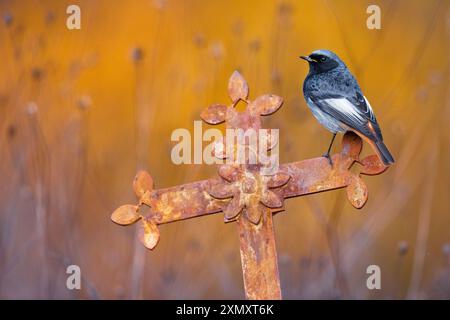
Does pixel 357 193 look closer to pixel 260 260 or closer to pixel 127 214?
pixel 260 260

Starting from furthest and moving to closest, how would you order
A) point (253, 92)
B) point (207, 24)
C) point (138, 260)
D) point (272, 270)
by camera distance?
point (207, 24)
point (253, 92)
point (138, 260)
point (272, 270)

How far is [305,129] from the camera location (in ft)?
20.4

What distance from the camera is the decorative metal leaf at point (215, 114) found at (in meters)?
2.69

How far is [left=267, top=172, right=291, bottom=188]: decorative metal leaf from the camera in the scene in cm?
262

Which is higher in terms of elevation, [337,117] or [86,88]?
[86,88]

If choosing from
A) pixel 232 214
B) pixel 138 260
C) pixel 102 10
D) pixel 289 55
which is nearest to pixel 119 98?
pixel 102 10

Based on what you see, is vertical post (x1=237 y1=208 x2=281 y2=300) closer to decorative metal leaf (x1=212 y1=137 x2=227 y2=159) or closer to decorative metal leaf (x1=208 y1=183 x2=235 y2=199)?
decorative metal leaf (x1=208 y1=183 x2=235 y2=199)

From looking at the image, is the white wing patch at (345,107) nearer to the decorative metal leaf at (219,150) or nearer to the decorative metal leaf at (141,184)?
the decorative metal leaf at (219,150)

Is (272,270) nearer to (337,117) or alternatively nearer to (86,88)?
(337,117)

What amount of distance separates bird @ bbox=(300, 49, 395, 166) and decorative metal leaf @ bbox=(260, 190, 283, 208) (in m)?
0.58

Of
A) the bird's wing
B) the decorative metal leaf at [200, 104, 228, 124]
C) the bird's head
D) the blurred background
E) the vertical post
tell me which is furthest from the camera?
the blurred background

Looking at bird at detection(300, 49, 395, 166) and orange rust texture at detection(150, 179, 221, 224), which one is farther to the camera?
bird at detection(300, 49, 395, 166)

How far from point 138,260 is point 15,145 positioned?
1554 mm

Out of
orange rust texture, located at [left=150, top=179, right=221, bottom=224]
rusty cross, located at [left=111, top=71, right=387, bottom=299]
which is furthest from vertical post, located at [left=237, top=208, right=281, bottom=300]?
orange rust texture, located at [left=150, top=179, right=221, bottom=224]
